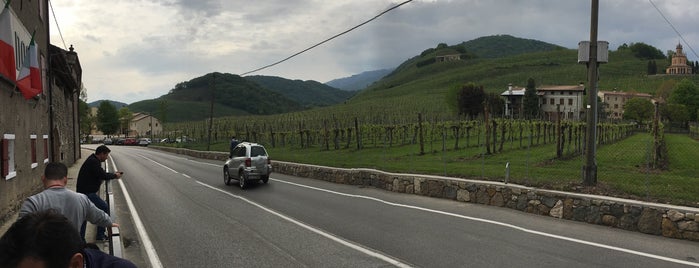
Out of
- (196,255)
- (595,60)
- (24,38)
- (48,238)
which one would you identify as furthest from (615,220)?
(24,38)

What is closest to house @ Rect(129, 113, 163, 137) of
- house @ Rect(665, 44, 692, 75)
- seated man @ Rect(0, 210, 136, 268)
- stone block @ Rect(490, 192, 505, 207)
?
stone block @ Rect(490, 192, 505, 207)

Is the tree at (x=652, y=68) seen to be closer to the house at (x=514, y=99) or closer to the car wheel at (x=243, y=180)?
the house at (x=514, y=99)

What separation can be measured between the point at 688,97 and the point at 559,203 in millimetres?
100320

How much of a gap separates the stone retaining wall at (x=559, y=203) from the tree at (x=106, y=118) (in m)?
109

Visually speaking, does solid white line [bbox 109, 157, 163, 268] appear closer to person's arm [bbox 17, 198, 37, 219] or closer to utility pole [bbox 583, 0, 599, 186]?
person's arm [bbox 17, 198, 37, 219]

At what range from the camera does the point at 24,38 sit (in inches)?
524

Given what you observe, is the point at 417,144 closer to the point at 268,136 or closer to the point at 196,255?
the point at 268,136

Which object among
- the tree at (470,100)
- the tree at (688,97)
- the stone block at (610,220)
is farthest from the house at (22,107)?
the tree at (688,97)

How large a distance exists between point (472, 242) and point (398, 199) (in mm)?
6086

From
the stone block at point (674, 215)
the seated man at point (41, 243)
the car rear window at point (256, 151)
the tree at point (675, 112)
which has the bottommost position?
the stone block at point (674, 215)

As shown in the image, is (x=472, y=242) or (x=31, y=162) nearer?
(x=472, y=242)

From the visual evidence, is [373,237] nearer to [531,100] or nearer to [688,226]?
[688,226]

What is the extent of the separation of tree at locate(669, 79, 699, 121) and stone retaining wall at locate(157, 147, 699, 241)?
95.7m

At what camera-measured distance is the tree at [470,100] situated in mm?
89688
